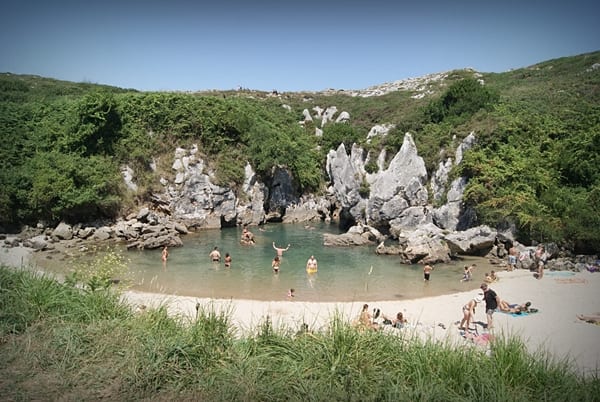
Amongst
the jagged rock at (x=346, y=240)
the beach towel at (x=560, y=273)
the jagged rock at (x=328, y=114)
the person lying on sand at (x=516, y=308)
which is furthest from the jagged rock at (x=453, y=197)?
the jagged rock at (x=328, y=114)

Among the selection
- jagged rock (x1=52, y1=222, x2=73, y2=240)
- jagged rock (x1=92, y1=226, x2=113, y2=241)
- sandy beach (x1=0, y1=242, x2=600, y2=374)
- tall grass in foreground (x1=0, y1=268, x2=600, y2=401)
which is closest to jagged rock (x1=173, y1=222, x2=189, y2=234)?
jagged rock (x1=92, y1=226, x2=113, y2=241)

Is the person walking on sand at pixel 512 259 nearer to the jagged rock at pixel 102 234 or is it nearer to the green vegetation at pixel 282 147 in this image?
the green vegetation at pixel 282 147

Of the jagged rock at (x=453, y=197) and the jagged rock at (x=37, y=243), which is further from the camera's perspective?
the jagged rock at (x=453, y=197)

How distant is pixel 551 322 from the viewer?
1498 centimetres

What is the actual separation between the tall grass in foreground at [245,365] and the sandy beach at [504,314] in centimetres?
442

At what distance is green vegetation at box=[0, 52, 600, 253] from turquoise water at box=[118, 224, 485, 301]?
7.10m

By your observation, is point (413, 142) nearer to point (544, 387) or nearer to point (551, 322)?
point (551, 322)

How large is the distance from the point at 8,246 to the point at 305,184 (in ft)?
90.5

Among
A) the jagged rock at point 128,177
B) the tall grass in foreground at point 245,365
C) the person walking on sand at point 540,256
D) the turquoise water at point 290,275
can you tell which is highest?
the jagged rock at point 128,177

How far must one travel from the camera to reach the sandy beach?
43.2ft

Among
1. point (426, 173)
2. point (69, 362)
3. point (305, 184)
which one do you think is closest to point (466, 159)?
point (426, 173)

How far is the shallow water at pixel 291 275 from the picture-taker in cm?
2030

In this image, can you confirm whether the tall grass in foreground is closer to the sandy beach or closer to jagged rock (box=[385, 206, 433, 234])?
the sandy beach

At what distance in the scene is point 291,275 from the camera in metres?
23.6
